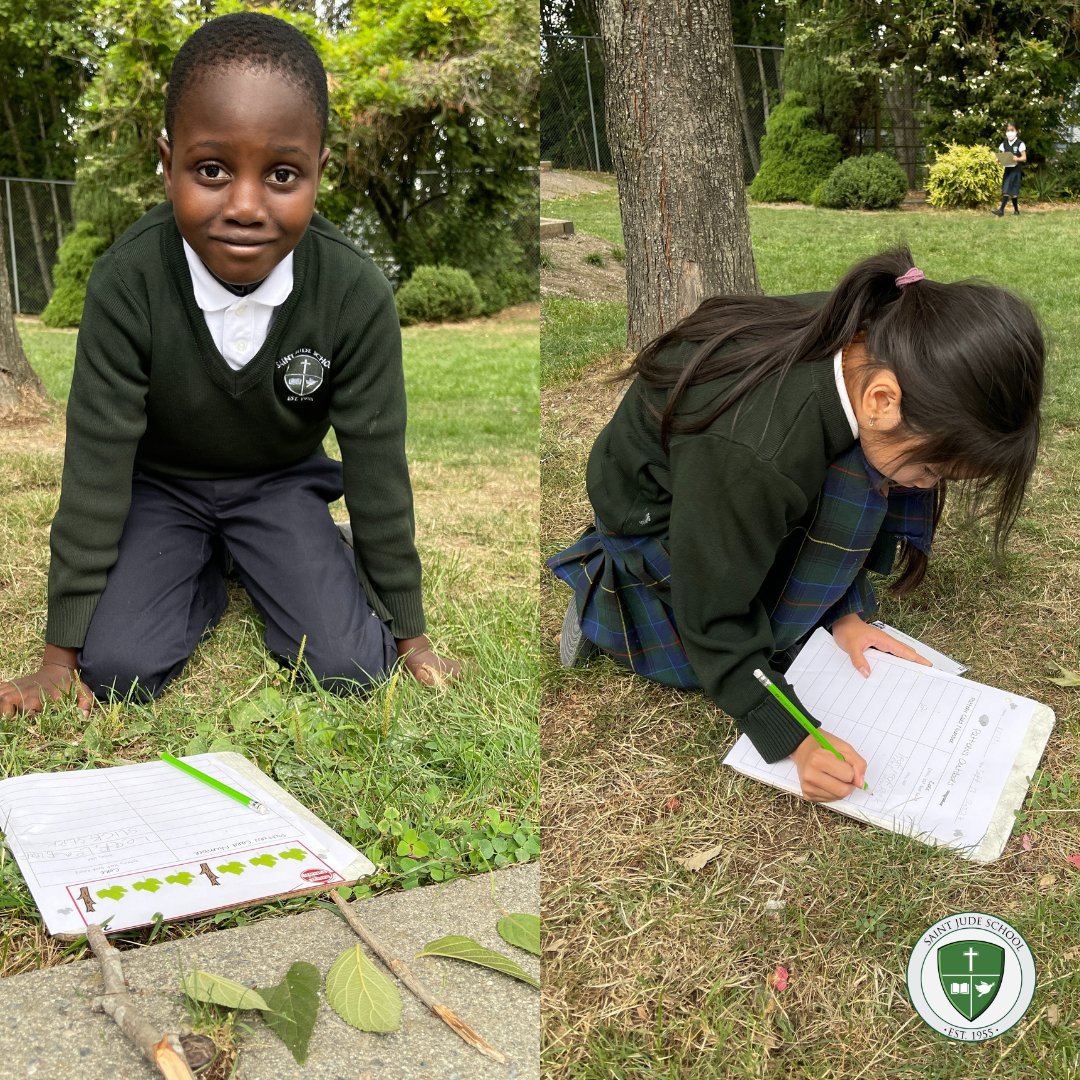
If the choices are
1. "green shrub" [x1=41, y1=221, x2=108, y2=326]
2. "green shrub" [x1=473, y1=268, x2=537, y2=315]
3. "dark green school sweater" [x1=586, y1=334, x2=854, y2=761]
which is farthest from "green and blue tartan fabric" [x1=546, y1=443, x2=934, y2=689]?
"green shrub" [x1=41, y1=221, x2=108, y2=326]

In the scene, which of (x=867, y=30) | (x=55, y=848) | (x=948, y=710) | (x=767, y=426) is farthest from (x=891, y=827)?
(x=867, y=30)

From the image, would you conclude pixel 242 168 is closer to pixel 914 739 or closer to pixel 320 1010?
pixel 320 1010

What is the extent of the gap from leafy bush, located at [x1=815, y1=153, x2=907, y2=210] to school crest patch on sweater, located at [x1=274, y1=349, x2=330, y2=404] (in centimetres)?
243

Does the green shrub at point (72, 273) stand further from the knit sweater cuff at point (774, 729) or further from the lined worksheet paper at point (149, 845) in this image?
the knit sweater cuff at point (774, 729)

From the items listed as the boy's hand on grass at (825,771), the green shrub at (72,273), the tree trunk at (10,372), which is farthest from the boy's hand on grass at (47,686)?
the green shrub at (72,273)

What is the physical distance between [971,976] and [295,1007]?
79 cm

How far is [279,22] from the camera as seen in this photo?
175 cm

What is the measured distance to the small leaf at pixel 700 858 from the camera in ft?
4.88

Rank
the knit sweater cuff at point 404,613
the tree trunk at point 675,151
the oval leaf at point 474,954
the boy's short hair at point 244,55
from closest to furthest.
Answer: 1. the oval leaf at point 474,954
2. the boy's short hair at point 244,55
3. the knit sweater cuff at point 404,613
4. the tree trunk at point 675,151

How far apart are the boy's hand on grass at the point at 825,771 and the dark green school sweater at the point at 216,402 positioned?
82cm

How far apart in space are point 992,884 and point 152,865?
1.08 m

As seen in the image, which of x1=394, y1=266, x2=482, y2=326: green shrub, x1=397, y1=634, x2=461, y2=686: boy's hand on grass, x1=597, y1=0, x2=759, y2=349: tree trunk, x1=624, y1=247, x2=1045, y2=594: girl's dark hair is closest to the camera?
x1=624, y1=247, x2=1045, y2=594: girl's dark hair

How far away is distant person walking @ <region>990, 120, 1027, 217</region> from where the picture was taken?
3.38 meters

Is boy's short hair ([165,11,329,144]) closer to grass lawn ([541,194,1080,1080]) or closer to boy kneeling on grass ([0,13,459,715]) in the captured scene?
boy kneeling on grass ([0,13,459,715])
